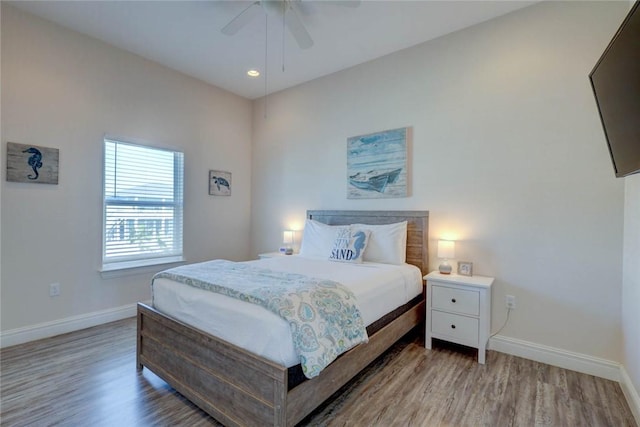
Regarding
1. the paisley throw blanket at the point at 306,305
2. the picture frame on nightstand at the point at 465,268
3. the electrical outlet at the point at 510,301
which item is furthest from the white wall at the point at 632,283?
the paisley throw blanket at the point at 306,305

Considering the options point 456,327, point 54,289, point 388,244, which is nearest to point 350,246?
point 388,244

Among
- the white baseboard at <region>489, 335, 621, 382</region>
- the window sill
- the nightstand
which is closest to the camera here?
the white baseboard at <region>489, 335, 621, 382</region>

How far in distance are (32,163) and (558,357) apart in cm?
503

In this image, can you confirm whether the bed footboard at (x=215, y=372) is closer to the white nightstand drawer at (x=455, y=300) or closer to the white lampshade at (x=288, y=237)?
the white nightstand drawer at (x=455, y=300)

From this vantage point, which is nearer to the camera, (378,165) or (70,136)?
(70,136)

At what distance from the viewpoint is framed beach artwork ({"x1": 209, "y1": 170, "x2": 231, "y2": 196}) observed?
175 inches

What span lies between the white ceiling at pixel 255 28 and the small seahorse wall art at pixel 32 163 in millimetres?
1276

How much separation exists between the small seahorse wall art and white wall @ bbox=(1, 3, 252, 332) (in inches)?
2.0

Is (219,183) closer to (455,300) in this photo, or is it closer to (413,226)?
(413,226)

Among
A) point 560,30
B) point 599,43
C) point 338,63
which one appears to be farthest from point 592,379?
point 338,63

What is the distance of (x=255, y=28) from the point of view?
3.04 metres

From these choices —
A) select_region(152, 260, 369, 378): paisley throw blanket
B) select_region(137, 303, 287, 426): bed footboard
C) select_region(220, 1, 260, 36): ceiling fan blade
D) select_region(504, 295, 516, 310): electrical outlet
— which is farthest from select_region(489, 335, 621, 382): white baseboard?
select_region(220, 1, 260, 36): ceiling fan blade

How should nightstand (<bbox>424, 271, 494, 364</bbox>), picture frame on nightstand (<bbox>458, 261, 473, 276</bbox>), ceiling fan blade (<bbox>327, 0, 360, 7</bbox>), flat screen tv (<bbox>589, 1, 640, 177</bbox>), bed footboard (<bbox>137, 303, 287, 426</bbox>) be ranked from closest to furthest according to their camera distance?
1. flat screen tv (<bbox>589, 1, 640, 177</bbox>)
2. bed footboard (<bbox>137, 303, 287, 426</bbox>)
3. ceiling fan blade (<bbox>327, 0, 360, 7</bbox>)
4. nightstand (<bbox>424, 271, 494, 364</bbox>)
5. picture frame on nightstand (<bbox>458, 261, 473, 276</bbox>)

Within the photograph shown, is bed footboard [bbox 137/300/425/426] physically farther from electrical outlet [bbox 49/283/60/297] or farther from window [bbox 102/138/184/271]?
window [bbox 102/138/184/271]
